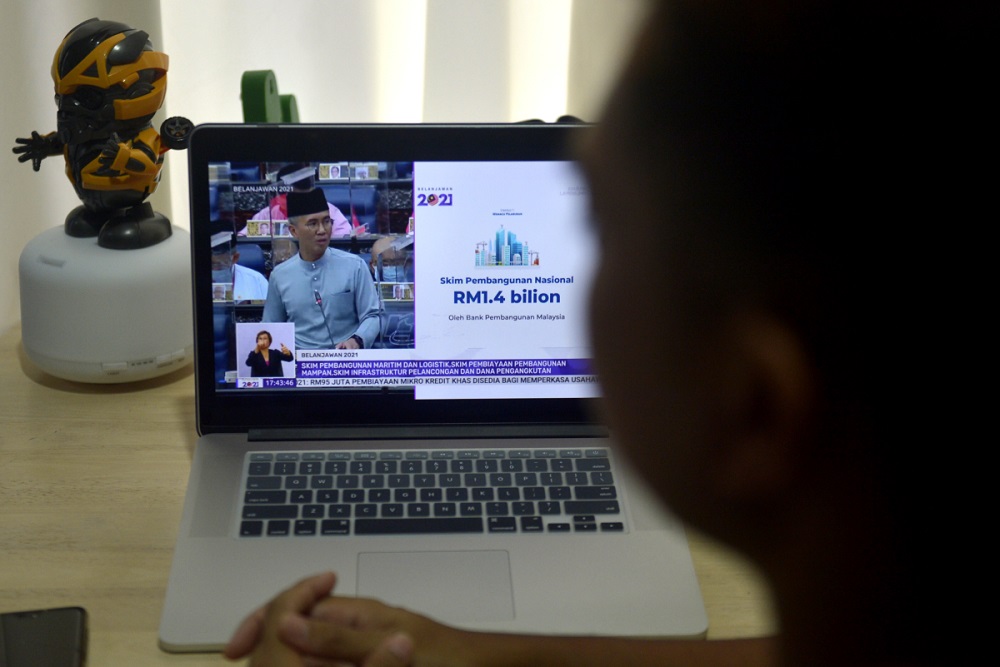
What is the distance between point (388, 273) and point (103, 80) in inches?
14.2

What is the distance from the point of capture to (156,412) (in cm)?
100

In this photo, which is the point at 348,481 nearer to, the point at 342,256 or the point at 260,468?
the point at 260,468

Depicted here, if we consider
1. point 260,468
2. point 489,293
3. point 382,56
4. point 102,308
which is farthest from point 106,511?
point 382,56

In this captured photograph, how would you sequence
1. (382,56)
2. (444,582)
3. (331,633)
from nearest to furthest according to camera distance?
(331,633)
(444,582)
(382,56)

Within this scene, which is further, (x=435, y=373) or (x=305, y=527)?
(x=435, y=373)

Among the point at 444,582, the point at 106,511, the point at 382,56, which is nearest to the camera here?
the point at 444,582

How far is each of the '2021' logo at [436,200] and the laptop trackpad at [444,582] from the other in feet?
0.94

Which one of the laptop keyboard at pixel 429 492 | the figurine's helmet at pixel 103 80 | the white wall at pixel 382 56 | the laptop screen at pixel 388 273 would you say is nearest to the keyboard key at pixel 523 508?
the laptop keyboard at pixel 429 492

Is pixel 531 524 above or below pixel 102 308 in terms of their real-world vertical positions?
below

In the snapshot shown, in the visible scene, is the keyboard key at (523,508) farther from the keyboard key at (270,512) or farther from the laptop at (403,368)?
the keyboard key at (270,512)

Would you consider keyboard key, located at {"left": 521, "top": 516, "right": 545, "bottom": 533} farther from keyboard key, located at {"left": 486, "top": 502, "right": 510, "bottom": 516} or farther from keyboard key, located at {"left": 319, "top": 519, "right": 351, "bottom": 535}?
keyboard key, located at {"left": 319, "top": 519, "right": 351, "bottom": 535}

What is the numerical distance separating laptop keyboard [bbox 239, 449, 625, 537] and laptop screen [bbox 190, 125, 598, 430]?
5 centimetres

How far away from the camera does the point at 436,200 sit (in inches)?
33.5

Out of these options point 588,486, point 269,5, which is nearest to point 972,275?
point 588,486
